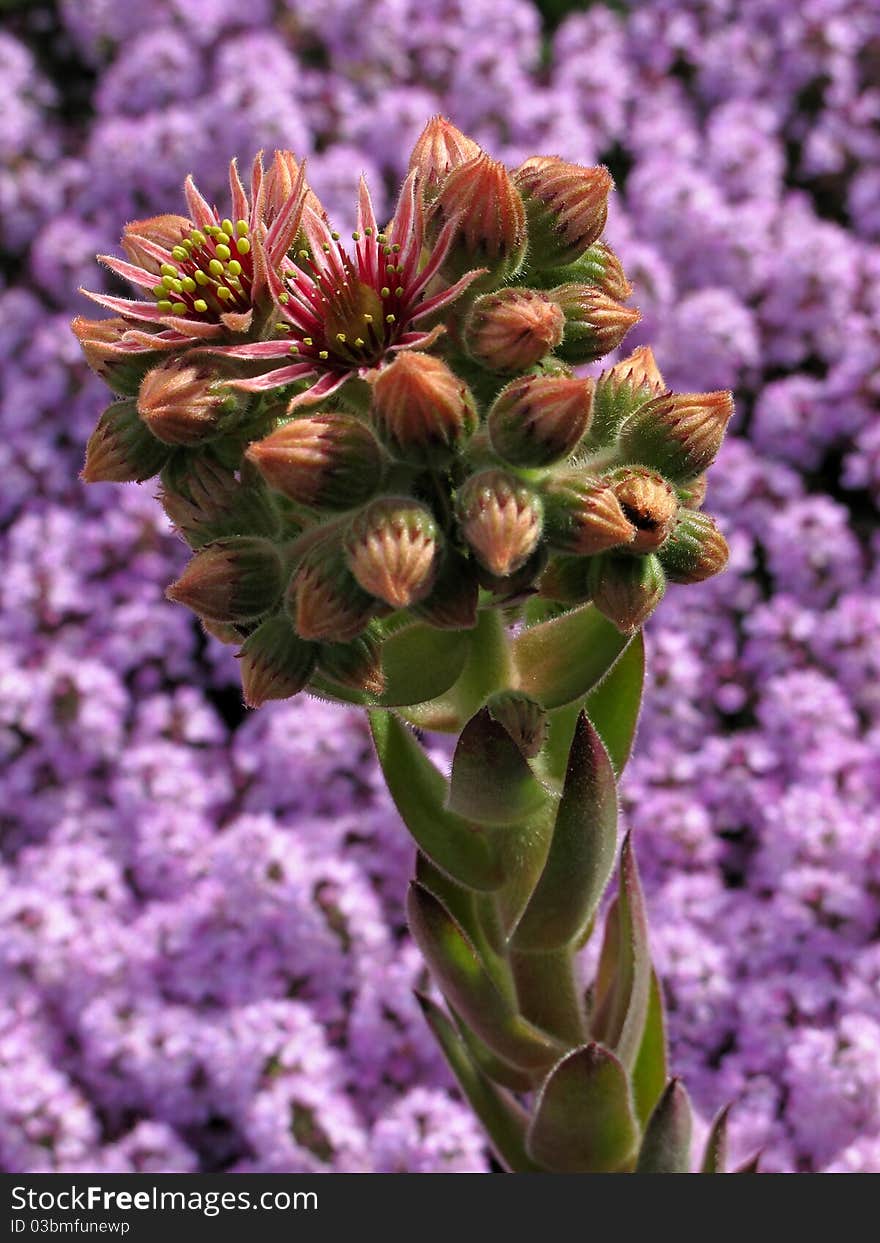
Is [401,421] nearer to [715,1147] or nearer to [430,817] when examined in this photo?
[430,817]

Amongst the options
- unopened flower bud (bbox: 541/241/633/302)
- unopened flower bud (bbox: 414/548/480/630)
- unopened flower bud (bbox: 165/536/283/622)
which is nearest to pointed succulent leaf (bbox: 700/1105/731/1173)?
unopened flower bud (bbox: 414/548/480/630)

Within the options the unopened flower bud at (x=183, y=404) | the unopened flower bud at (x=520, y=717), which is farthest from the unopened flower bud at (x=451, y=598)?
the unopened flower bud at (x=183, y=404)

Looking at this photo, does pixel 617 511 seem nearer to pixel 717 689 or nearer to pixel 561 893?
pixel 561 893

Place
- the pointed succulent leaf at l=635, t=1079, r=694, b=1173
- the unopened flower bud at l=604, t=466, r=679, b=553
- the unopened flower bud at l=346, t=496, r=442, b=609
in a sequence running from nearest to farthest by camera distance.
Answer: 1. the unopened flower bud at l=346, t=496, r=442, b=609
2. the unopened flower bud at l=604, t=466, r=679, b=553
3. the pointed succulent leaf at l=635, t=1079, r=694, b=1173

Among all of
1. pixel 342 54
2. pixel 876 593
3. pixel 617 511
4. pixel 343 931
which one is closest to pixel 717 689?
pixel 876 593

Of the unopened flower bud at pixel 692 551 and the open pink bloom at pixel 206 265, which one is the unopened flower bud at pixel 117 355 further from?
the unopened flower bud at pixel 692 551

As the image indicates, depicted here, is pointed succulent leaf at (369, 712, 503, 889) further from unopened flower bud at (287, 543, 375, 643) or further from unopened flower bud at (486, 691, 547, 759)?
unopened flower bud at (287, 543, 375, 643)

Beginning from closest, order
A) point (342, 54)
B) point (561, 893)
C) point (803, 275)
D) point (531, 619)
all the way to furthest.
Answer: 1. point (561, 893)
2. point (531, 619)
3. point (803, 275)
4. point (342, 54)
